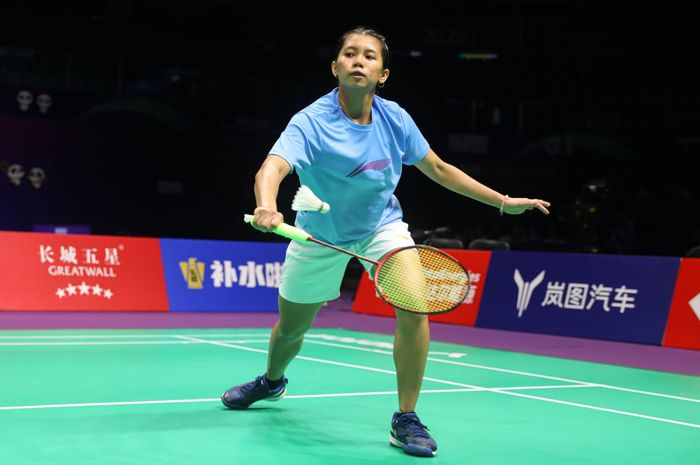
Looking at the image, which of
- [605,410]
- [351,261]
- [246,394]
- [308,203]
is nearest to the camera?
[308,203]

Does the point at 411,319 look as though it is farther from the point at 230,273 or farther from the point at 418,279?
the point at 230,273

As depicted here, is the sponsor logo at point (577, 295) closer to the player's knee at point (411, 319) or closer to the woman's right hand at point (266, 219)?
the player's knee at point (411, 319)

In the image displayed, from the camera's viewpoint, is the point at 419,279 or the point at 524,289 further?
the point at 524,289

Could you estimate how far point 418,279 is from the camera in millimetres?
4051

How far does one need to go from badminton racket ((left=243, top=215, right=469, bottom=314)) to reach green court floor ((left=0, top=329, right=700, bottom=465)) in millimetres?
651

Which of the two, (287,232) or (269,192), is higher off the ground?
(269,192)

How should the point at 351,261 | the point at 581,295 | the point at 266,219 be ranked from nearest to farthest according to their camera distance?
the point at 266,219, the point at 581,295, the point at 351,261

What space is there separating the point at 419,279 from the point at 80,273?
26.1 feet

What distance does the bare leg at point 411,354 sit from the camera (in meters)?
4.23

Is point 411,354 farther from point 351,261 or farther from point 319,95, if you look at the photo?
point 319,95

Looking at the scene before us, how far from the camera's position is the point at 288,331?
4.75 metres

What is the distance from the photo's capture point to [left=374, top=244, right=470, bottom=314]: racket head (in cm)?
396

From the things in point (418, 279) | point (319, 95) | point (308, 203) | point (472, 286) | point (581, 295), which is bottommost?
point (472, 286)

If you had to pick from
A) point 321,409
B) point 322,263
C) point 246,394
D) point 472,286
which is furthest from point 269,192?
point 472,286
